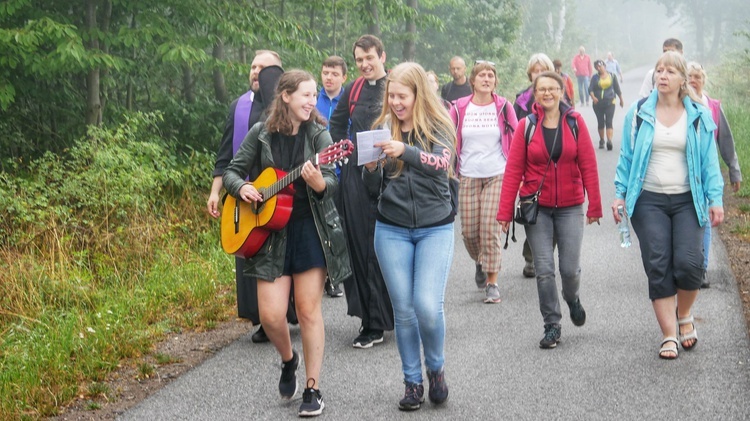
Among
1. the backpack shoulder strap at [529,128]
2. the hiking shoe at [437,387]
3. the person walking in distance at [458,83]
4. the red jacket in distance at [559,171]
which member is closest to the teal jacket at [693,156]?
the red jacket in distance at [559,171]

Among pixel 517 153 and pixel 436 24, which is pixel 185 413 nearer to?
pixel 517 153

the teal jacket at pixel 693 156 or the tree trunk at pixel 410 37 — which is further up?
the tree trunk at pixel 410 37

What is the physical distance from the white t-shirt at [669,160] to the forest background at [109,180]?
342 centimetres

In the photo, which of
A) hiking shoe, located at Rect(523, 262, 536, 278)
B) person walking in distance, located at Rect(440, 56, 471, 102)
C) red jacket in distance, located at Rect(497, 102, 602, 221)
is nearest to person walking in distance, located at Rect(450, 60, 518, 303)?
hiking shoe, located at Rect(523, 262, 536, 278)

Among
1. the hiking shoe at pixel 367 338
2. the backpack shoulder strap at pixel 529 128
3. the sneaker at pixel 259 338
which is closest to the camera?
the backpack shoulder strap at pixel 529 128

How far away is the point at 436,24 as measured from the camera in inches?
769

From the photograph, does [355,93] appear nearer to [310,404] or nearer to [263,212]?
[263,212]

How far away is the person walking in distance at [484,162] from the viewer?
335 inches

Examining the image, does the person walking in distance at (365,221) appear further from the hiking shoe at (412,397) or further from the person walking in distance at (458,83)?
the person walking in distance at (458,83)

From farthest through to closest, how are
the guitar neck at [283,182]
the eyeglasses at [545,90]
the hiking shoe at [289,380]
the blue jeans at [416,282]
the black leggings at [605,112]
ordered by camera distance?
the black leggings at [605,112] → the eyeglasses at [545,90] → the hiking shoe at [289,380] → the blue jeans at [416,282] → the guitar neck at [283,182]

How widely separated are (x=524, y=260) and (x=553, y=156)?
11.3 feet

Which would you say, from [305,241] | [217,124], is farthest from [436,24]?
[305,241]

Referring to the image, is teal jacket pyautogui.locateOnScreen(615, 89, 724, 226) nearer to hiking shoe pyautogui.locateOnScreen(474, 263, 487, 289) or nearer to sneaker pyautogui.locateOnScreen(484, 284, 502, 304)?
sneaker pyautogui.locateOnScreen(484, 284, 502, 304)

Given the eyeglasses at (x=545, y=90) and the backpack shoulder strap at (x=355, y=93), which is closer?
the eyeglasses at (x=545, y=90)
